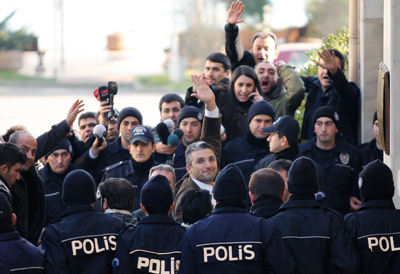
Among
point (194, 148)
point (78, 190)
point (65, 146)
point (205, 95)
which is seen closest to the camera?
point (78, 190)

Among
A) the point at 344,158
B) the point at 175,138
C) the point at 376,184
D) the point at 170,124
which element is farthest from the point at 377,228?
the point at 170,124

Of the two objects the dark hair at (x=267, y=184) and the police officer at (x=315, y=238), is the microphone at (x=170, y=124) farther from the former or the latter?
the police officer at (x=315, y=238)

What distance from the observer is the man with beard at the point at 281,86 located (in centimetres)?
732

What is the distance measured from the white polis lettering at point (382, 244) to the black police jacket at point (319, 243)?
0.13 meters

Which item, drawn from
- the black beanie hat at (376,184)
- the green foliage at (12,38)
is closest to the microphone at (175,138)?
the black beanie hat at (376,184)

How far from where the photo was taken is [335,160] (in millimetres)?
6578

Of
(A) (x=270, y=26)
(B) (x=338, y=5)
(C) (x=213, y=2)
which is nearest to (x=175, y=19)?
(C) (x=213, y=2)

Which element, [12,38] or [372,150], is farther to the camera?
[12,38]

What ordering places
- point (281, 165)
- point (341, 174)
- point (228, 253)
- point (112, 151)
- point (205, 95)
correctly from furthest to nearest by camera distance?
point (112, 151), point (341, 174), point (205, 95), point (281, 165), point (228, 253)

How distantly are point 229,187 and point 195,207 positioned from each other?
0.39 metres

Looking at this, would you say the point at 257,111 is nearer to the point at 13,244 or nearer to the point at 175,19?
the point at 13,244

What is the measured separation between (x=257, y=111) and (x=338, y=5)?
1066 inches

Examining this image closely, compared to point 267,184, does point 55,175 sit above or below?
below

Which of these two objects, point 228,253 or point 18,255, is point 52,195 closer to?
point 18,255
